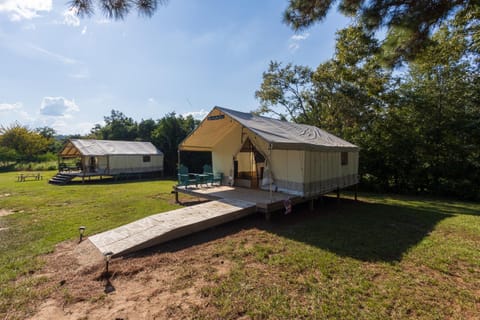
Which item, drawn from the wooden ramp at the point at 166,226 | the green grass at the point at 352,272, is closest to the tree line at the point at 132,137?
the wooden ramp at the point at 166,226

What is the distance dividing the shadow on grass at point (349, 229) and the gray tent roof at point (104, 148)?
1581 centimetres

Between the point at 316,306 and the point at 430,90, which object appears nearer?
the point at 316,306

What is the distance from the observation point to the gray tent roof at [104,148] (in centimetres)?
1745

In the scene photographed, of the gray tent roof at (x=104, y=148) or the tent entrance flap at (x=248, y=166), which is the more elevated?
the gray tent roof at (x=104, y=148)

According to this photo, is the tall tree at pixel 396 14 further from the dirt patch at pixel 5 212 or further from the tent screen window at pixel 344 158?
the dirt patch at pixel 5 212

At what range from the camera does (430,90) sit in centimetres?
1232

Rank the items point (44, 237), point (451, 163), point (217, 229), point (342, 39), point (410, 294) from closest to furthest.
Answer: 1. point (410, 294)
2. point (44, 237)
3. point (217, 229)
4. point (342, 39)
5. point (451, 163)

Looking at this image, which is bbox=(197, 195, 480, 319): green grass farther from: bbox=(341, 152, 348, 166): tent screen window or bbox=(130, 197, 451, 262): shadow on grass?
bbox=(341, 152, 348, 166): tent screen window

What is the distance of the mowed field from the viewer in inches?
112

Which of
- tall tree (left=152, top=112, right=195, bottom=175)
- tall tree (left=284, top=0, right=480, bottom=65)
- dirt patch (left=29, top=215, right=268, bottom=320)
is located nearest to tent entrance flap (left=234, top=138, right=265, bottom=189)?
dirt patch (left=29, top=215, right=268, bottom=320)

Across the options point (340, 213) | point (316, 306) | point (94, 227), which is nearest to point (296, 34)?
point (316, 306)

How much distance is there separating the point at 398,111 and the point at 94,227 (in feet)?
51.4

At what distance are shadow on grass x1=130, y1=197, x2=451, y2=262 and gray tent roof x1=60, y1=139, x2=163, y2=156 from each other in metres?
15.8

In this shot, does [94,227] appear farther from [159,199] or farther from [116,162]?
[116,162]
